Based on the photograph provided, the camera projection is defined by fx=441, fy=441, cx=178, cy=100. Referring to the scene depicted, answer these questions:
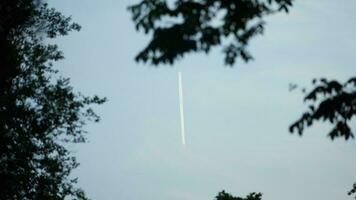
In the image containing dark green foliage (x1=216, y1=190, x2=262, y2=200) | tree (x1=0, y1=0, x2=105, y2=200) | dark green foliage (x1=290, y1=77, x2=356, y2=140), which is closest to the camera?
dark green foliage (x1=290, y1=77, x2=356, y2=140)

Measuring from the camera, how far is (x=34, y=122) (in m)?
19.2

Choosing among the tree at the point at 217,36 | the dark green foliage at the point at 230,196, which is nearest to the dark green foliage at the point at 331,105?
the tree at the point at 217,36

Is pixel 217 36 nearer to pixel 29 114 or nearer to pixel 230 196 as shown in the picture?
pixel 29 114

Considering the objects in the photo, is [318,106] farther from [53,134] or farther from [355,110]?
[53,134]

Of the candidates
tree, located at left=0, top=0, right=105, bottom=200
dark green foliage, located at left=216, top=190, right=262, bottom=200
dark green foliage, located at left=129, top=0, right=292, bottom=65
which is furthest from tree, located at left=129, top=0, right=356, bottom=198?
dark green foliage, located at left=216, top=190, right=262, bottom=200

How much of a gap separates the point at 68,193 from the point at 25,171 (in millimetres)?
2297

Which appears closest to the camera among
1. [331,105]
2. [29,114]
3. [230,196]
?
[331,105]

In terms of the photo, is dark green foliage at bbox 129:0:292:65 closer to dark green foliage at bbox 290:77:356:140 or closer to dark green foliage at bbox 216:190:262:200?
dark green foliage at bbox 290:77:356:140

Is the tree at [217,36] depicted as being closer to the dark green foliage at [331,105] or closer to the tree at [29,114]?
the dark green foliage at [331,105]

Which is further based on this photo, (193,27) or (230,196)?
(230,196)

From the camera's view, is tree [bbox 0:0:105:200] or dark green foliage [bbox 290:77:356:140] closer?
dark green foliage [bbox 290:77:356:140]

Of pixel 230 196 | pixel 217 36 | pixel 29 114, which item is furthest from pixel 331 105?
pixel 230 196

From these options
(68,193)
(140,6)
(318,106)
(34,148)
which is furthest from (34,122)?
(318,106)

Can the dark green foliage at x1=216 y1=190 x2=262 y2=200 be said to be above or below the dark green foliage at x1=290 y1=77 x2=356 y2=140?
above
